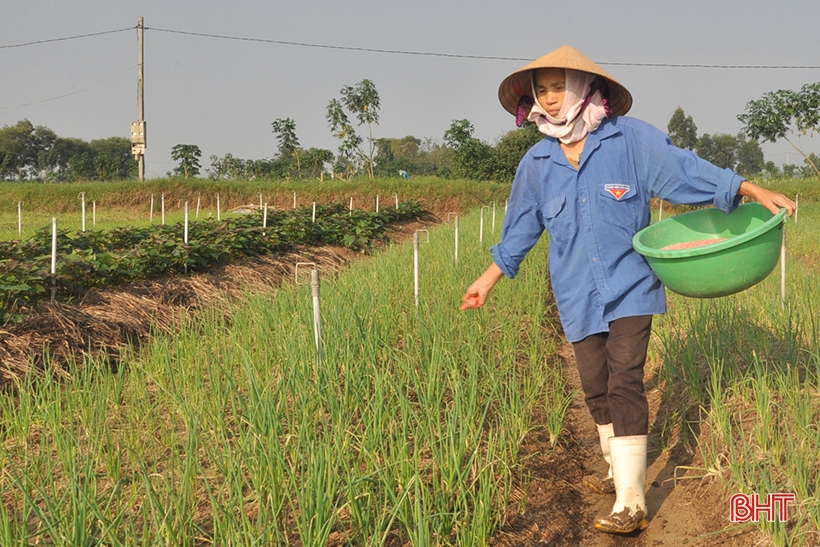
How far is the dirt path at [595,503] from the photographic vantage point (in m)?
2.33

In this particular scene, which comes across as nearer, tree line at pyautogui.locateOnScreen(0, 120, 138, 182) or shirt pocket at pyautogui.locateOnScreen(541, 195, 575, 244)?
shirt pocket at pyautogui.locateOnScreen(541, 195, 575, 244)

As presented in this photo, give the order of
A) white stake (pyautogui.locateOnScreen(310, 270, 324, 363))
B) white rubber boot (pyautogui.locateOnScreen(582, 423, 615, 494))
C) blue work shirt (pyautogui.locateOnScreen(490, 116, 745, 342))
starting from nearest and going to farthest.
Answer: blue work shirt (pyautogui.locateOnScreen(490, 116, 745, 342))
white rubber boot (pyautogui.locateOnScreen(582, 423, 615, 494))
white stake (pyautogui.locateOnScreen(310, 270, 324, 363))

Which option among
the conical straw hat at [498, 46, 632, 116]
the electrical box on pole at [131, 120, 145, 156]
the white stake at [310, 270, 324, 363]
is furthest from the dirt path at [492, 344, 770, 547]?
the electrical box on pole at [131, 120, 145, 156]

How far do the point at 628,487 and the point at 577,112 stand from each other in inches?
48.1

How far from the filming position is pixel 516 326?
4.27 metres

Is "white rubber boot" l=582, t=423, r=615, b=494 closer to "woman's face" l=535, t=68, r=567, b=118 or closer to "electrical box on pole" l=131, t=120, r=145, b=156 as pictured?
"woman's face" l=535, t=68, r=567, b=118

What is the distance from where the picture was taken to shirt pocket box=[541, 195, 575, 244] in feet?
8.48

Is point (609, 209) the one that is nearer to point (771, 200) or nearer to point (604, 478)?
point (771, 200)

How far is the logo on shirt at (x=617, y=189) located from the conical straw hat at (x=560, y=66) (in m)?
0.32

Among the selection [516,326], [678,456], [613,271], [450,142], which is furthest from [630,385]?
[450,142]

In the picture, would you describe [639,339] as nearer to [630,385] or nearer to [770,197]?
[630,385]

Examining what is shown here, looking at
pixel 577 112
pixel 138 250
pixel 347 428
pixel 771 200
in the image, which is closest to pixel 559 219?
pixel 577 112

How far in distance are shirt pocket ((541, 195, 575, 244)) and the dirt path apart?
2.56 feet

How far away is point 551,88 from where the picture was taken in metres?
2.54
